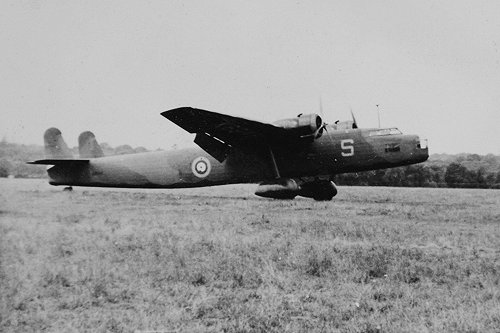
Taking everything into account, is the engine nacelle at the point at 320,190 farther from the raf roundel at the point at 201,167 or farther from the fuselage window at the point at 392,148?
the raf roundel at the point at 201,167

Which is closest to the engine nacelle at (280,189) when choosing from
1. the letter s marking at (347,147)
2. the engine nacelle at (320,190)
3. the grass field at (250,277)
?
the engine nacelle at (320,190)

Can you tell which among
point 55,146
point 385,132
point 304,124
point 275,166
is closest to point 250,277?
point 304,124

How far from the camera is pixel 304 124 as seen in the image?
42.5ft

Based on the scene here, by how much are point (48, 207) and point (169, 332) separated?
989 centimetres

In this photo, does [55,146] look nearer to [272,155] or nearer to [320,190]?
[272,155]

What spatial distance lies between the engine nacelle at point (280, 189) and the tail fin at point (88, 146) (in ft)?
28.4

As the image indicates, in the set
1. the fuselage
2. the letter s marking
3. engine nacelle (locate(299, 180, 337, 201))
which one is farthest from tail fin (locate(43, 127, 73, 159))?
the letter s marking

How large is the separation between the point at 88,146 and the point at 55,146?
1.44m

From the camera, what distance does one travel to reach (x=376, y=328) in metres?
3.35

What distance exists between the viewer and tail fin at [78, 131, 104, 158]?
60.0ft

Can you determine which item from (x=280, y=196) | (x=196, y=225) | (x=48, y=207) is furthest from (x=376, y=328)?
(x=48, y=207)

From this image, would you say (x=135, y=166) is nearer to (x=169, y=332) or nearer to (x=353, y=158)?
(x=353, y=158)

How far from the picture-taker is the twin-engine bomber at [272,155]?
42.7 ft

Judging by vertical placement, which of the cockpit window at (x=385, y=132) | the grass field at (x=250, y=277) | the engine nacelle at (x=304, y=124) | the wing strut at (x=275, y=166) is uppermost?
the engine nacelle at (x=304, y=124)
